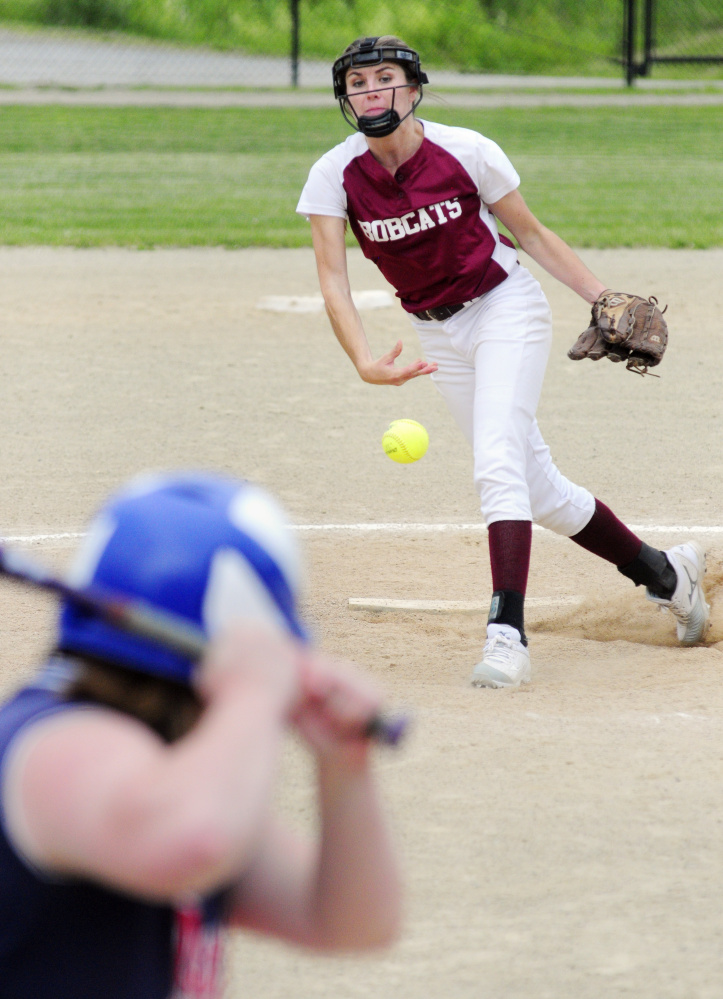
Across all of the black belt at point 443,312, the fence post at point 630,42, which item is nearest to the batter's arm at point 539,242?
the black belt at point 443,312

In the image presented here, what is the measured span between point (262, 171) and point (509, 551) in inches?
470

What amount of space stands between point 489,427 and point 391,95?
105 cm

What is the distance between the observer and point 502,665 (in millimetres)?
3895

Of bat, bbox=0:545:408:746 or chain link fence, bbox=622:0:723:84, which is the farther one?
chain link fence, bbox=622:0:723:84

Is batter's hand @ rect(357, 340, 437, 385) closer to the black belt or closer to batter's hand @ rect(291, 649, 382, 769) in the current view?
the black belt

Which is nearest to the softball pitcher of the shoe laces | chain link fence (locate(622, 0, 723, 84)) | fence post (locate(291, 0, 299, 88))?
the shoe laces

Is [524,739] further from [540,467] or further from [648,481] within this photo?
[648,481]

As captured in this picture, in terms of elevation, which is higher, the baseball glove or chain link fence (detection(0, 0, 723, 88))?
the baseball glove

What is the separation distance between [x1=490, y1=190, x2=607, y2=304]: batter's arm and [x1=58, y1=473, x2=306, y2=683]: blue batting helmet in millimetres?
3076

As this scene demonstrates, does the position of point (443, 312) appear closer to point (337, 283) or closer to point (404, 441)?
point (337, 283)

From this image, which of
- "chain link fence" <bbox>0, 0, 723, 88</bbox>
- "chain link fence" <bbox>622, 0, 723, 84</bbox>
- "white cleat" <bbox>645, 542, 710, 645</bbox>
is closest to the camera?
"white cleat" <bbox>645, 542, 710, 645</bbox>

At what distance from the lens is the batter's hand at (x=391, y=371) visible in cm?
387

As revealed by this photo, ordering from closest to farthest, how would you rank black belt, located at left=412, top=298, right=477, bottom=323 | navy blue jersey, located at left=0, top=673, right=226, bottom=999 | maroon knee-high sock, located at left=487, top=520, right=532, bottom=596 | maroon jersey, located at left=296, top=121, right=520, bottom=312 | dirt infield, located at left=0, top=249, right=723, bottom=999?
navy blue jersey, located at left=0, top=673, right=226, bottom=999 → dirt infield, located at left=0, top=249, right=723, bottom=999 → maroon knee-high sock, located at left=487, top=520, right=532, bottom=596 → maroon jersey, located at left=296, top=121, right=520, bottom=312 → black belt, located at left=412, top=298, right=477, bottom=323

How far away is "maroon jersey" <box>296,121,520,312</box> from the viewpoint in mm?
4082
